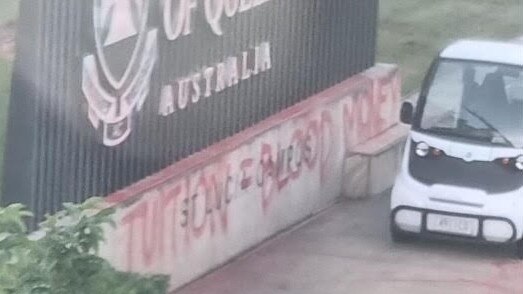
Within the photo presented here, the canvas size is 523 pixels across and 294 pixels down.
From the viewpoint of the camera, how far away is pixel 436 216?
1381 centimetres

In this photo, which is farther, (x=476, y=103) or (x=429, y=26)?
(x=429, y=26)

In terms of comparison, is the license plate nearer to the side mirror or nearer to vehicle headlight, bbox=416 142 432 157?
vehicle headlight, bbox=416 142 432 157

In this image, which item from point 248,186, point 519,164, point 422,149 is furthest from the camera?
point 422,149

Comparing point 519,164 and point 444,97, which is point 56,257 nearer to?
point 519,164

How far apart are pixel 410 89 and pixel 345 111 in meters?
3.73

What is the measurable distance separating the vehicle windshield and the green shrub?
6970mm

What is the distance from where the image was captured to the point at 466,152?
1406 centimetres

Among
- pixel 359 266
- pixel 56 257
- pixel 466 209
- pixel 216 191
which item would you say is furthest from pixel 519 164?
pixel 56 257

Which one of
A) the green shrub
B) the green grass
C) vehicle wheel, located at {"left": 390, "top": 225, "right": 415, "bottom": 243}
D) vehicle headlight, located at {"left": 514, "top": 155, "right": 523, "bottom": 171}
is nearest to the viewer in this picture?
the green shrub

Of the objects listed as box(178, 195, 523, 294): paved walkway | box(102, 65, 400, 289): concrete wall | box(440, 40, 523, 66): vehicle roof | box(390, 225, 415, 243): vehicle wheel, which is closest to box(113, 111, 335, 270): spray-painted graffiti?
box(102, 65, 400, 289): concrete wall

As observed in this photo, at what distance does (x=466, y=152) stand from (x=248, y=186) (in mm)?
2036

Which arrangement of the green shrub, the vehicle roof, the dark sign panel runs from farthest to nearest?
the vehicle roof < the dark sign panel < the green shrub

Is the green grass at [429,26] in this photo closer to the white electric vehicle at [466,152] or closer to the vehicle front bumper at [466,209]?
the white electric vehicle at [466,152]

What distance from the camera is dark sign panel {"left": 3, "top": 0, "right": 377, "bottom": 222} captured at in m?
10.9
